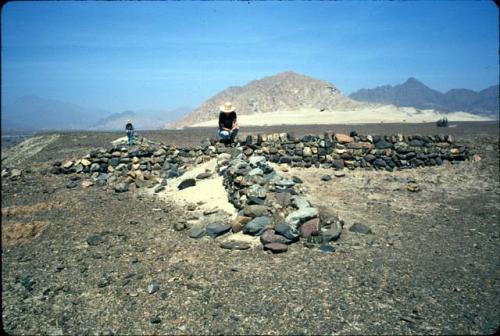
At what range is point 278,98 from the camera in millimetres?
95500

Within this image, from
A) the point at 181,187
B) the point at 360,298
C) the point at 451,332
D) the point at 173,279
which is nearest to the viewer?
the point at 451,332

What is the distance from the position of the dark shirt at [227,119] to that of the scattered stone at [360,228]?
6.90 meters

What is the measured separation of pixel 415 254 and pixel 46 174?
12.2 metres

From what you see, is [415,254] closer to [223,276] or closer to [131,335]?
[223,276]

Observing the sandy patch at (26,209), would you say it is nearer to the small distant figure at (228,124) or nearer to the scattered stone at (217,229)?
the scattered stone at (217,229)

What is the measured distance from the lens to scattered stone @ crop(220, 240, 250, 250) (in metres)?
6.53

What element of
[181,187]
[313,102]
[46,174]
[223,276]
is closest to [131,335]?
[223,276]

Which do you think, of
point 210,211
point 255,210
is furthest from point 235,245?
point 210,211

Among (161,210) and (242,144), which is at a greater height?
(242,144)

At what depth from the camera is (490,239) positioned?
281 inches

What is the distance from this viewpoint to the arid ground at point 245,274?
4375 mm

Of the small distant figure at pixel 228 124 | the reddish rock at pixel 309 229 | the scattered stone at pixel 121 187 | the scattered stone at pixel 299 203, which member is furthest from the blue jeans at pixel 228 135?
the reddish rock at pixel 309 229

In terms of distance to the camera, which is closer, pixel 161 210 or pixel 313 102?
→ pixel 161 210

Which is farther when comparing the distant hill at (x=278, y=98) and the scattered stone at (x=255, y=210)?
the distant hill at (x=278, y=98)
